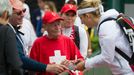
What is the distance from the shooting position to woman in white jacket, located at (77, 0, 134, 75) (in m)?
6.52

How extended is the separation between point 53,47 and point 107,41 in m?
1.04

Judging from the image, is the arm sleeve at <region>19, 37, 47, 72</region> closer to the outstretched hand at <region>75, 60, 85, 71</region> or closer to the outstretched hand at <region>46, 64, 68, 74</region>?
the outstretched hand at <region>46, 64, 68, 74</region>

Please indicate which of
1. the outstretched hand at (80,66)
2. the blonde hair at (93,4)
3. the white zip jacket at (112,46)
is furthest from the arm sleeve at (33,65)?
the blonde hair at (93,4)

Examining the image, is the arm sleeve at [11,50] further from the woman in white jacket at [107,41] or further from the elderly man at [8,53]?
the woman in white jacket at [107,41]

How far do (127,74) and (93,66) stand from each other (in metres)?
0.42

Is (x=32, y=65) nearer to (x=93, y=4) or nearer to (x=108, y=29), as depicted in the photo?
(x=93, y=4)

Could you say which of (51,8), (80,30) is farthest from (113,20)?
(51,8)

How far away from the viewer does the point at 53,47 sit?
735 centimetres

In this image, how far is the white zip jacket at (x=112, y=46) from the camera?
651 centimetres

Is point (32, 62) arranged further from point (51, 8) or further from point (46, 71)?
point (51, 8)

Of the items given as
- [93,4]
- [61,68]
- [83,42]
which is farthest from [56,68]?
[83,42]

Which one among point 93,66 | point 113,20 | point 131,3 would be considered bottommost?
point 131,3

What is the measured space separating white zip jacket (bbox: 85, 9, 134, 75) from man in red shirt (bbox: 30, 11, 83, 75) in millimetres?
620

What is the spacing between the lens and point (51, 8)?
10516 mm
